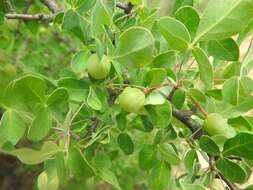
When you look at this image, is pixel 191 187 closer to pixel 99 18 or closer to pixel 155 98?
pixel 155 98

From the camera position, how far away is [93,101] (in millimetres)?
564

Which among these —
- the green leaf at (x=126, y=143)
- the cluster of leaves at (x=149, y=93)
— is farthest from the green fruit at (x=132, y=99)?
the green leaf at (x=126, y=143)

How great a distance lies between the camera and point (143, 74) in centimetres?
60

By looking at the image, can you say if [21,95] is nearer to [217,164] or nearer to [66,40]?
[217,164]

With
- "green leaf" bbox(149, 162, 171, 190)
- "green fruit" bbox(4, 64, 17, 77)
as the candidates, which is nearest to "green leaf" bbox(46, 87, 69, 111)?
"green leaf" bbox(149, 162, 171, 190)

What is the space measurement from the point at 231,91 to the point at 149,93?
0.10 m

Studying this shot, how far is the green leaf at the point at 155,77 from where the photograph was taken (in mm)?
563

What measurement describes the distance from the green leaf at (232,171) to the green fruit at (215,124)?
0.04 m

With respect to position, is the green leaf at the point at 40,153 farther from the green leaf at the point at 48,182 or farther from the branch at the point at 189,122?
the branch at the point at 189,122

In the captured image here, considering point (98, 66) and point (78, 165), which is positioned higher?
point (98, 66)

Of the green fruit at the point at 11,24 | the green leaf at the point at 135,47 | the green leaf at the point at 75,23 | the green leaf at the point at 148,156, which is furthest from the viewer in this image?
the green fruit at the point at 11,24

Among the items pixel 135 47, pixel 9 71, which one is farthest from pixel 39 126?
pixel 9 71

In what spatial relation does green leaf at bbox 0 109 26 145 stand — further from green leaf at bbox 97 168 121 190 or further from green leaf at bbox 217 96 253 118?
green leaf at bbox 217 96 253 118

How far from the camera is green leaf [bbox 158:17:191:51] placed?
0.53 meters
